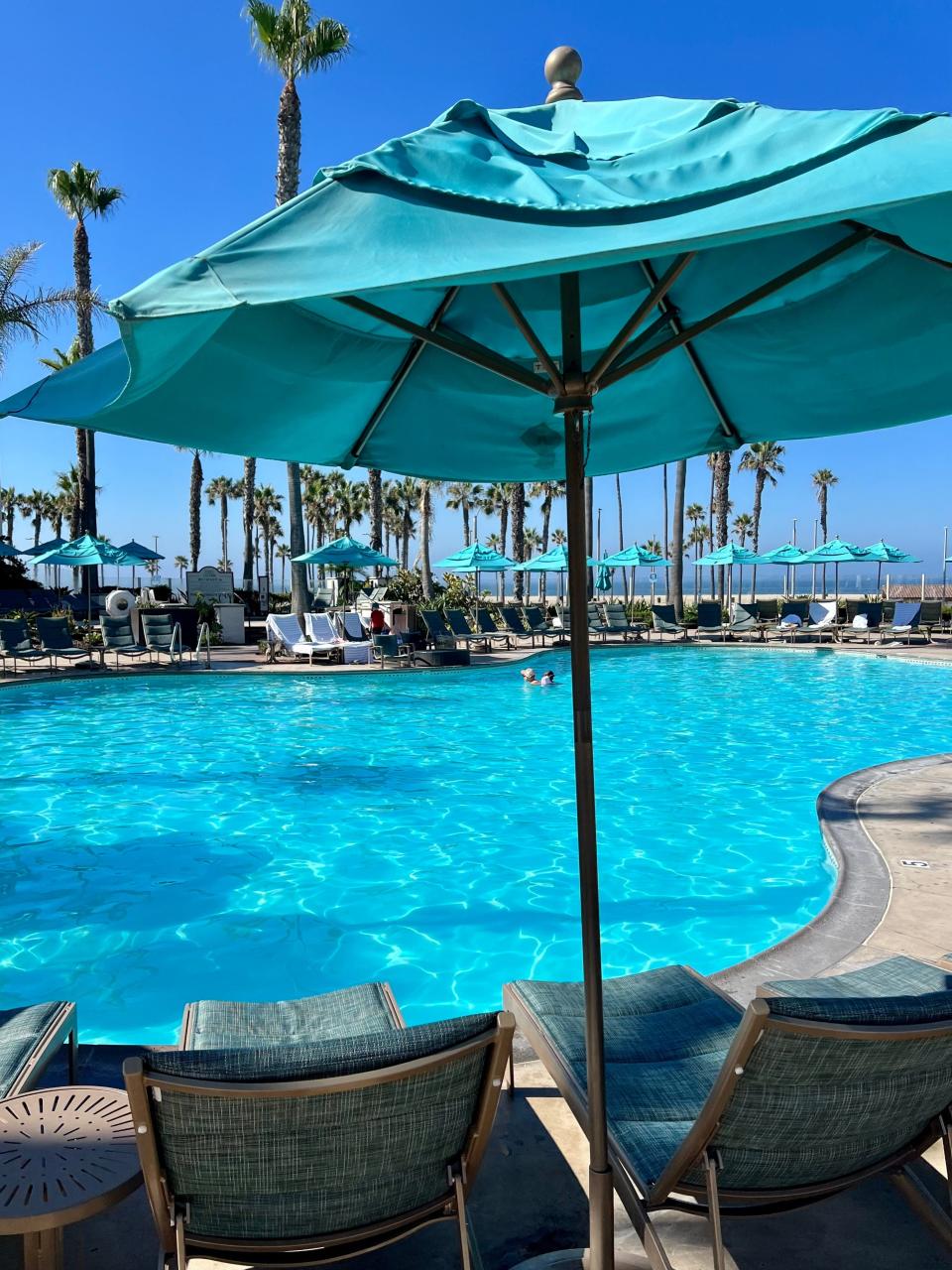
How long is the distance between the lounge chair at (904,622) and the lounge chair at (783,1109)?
2334 cm

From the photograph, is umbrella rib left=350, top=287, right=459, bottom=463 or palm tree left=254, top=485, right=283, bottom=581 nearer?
umbrella rib left=350, top=287, right=459, bottom=463

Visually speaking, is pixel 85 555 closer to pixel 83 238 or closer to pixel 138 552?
pixel 138 552

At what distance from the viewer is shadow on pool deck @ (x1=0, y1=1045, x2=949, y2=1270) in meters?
2.16

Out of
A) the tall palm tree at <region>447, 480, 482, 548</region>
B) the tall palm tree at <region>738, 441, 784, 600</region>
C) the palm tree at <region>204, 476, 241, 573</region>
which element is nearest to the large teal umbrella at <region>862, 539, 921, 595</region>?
the tall palm tree at <region>738, 441, 784, 600</region>

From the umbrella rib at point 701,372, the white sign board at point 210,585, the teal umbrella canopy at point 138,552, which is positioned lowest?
the white sign board at point 210,585

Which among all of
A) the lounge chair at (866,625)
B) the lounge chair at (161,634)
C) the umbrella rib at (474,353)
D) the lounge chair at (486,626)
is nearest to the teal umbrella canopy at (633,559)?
the lounge chair at (866,625)

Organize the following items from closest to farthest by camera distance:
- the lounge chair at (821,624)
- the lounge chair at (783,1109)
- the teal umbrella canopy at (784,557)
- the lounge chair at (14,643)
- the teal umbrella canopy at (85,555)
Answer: the lounge chair at (783,1109) < the lounge chair at (14,643) < the teal umbrella canopy at (85,555) < the lounge chair at (821,624) < the teal umbrella canopy at (784,557)

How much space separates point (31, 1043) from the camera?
2.52m

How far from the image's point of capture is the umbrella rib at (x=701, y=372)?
125 inches

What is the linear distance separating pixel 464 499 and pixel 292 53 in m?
49.3

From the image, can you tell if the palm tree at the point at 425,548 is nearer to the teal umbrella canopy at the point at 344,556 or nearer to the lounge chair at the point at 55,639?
the teal umbrella canopy at the point at 344,556

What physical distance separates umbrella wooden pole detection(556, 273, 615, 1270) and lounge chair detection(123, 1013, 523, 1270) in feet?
0.99

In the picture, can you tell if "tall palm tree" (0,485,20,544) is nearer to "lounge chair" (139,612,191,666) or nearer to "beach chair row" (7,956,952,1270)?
"lounge chair" (139,612,191,666)

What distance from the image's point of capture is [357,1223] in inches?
71.7
